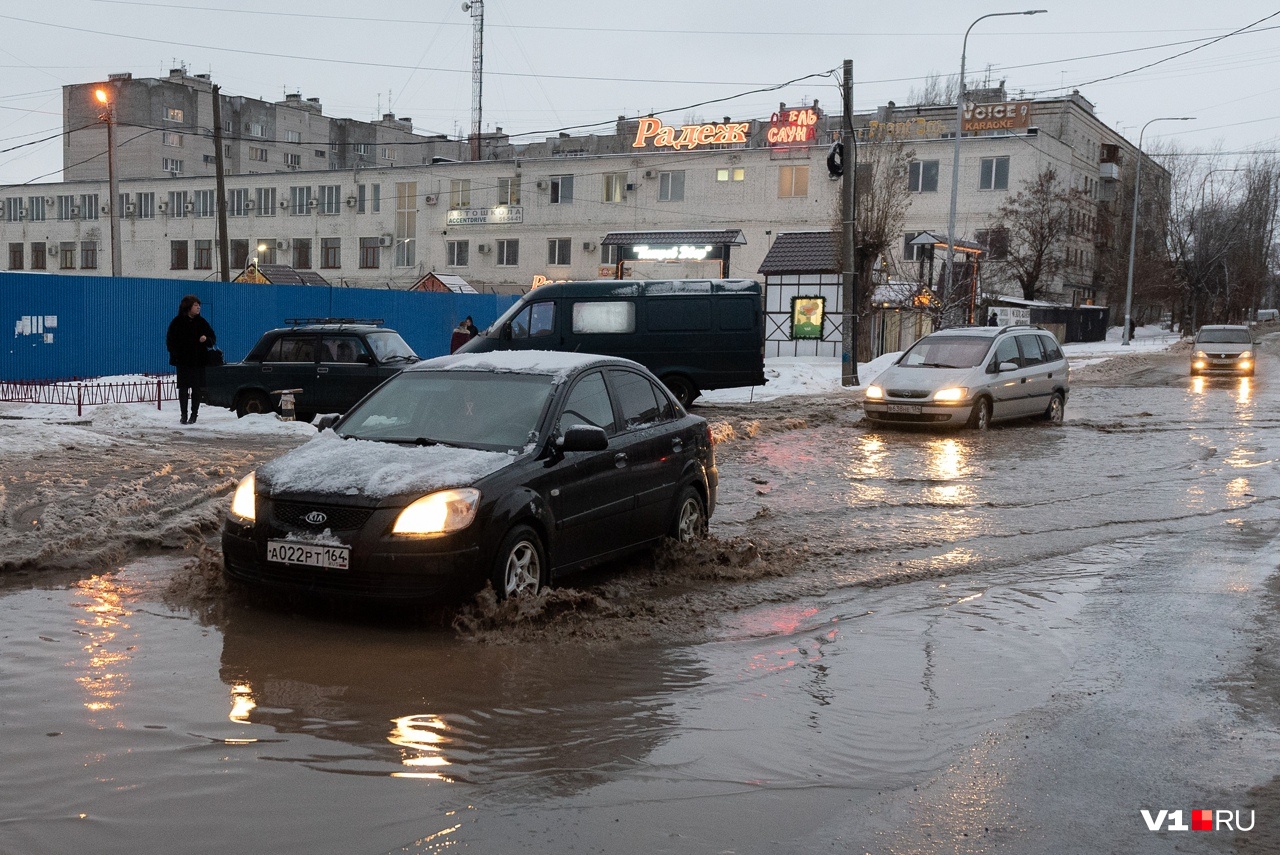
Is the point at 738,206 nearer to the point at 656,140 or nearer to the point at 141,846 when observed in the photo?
the point at 656,140

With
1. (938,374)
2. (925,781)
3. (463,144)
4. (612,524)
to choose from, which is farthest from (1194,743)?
(463,144)

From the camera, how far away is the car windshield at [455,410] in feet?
22.4

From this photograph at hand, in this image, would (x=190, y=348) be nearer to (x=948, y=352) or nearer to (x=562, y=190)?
(x=948, y=352)

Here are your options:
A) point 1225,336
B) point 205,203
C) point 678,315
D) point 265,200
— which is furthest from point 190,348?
point 205,203

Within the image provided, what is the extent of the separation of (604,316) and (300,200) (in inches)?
2043

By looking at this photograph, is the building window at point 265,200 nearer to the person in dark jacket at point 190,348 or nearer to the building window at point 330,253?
the building window at point 330,253

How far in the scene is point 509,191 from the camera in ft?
204

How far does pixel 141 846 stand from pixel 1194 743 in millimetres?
4041

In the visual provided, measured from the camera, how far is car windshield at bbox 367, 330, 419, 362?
639 inches

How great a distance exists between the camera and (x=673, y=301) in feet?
65.9

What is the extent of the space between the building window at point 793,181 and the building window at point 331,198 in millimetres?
25848

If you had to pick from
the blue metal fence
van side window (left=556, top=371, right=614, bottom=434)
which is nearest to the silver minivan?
van side window (left=556, top=371, right=614, bottom=434)

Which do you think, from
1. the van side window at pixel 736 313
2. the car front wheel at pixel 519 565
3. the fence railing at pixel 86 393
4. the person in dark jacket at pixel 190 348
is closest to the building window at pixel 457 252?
the fence railing at pixel 86 393

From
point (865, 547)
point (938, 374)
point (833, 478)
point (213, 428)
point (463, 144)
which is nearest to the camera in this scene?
point (865, 547)
